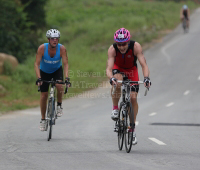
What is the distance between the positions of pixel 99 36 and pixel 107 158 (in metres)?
31.6

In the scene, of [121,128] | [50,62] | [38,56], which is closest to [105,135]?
[50,62]

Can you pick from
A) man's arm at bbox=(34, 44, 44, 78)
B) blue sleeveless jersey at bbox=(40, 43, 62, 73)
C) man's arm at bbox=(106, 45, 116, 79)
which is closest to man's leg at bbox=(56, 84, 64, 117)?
blue sleeveless jersey at bbox=(40, 43, 62, 73)

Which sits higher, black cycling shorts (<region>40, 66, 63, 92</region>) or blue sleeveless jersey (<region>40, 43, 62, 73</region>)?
blue sleeveless jersey (<region>40, 43, 62, 73</region>)

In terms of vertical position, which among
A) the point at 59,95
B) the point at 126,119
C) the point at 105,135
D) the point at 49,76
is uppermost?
the point at 49,76

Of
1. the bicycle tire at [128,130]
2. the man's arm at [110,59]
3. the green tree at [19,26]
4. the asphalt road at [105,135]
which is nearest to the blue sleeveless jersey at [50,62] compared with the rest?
the asphalt road at [105,135]

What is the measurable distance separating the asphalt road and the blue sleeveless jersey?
1.51 m

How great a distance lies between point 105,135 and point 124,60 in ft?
8.66

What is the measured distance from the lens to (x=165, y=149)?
9.09 meters

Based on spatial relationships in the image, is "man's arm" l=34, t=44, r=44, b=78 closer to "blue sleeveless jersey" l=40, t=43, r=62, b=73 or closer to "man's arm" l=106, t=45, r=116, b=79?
"blue sleeveless jersey" l=40, t=43, r=62, b=73

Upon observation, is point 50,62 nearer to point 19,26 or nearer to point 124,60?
point 124,60

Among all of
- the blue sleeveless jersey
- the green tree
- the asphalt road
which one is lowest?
the asphalt road

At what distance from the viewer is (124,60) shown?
936cm

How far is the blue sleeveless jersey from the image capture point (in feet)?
35.5

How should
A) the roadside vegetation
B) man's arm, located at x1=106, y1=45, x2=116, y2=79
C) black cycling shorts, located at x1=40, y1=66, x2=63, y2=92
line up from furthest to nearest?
the roadside vegetation < black cycling shorts, located at x1=40, y1=66, x2=63, y2=92 < man's arm, located at x1=106, y1=45, x2=116, y2=79
